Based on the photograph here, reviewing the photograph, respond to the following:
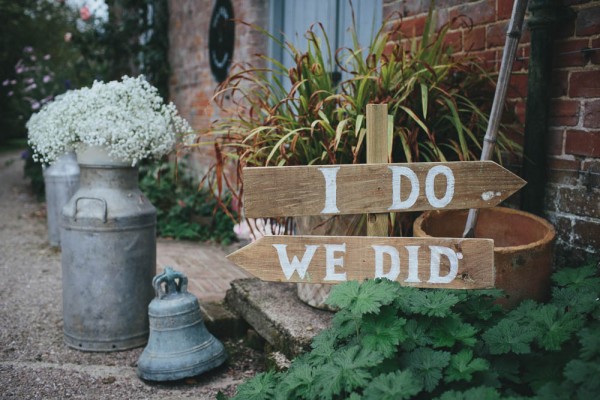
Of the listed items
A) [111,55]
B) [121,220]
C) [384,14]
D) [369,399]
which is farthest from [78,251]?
[111,55]

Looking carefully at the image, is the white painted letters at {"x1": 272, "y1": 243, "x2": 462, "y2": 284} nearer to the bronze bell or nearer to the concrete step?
the concrete step

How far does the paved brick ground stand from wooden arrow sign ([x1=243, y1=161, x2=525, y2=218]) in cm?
172

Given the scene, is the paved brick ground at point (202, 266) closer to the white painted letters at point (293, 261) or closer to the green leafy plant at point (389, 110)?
the green leafy plant at point (389, 110)


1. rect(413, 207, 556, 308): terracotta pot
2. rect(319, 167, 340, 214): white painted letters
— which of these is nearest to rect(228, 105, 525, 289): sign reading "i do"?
rect(319, 167, 340, 214): white painted letters

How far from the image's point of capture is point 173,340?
2549 millimetres

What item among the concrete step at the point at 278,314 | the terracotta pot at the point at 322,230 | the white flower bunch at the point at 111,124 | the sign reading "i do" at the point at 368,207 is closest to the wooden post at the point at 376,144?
the sign reading "i do" at the point at 368,207

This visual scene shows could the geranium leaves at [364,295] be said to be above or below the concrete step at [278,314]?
above

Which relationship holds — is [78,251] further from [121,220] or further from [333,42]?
[333,42]

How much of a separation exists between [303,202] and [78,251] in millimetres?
1559

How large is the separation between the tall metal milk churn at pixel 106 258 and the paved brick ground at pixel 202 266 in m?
0.58

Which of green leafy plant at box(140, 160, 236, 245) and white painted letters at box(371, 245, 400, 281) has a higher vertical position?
white painted letters at box(371, 245, 400, 281)

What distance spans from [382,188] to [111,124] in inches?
60.4

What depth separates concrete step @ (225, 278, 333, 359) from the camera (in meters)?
2.33

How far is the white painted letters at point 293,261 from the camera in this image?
1.74 metres
